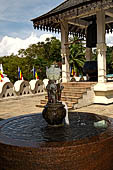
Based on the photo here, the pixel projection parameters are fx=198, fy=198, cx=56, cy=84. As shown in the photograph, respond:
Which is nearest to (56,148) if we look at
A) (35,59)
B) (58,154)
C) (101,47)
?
(58,154)

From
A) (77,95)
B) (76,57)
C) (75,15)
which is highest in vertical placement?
(75,15)

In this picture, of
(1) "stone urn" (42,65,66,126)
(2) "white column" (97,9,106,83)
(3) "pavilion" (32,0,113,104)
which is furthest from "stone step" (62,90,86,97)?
(1) "stone urn" (42,65,66,126)

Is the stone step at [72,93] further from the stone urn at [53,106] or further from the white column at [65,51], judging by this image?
the stone urn at [53,106]

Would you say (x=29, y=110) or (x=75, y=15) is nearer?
(x=29, y=110)

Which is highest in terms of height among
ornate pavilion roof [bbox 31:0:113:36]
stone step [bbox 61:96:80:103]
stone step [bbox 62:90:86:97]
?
ornate pavilion roof [bbox 31:0:113:36]

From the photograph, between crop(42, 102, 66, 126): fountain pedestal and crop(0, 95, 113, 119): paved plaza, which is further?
crop(0, 95, 113, 119): paved plaza

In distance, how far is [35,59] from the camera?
30.1 metres

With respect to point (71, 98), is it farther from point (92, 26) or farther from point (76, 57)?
point (76, 57)

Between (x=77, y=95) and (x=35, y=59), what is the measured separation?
2154 centimetres

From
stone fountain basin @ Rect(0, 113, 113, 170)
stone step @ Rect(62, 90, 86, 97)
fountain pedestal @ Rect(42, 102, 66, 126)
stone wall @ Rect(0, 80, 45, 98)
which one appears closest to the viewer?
stone fountain basin @ Rect(0, 113, 113, 170)

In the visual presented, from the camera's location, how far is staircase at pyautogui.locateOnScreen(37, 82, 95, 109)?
899 centimetres

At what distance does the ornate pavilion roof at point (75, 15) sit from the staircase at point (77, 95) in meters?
3.55

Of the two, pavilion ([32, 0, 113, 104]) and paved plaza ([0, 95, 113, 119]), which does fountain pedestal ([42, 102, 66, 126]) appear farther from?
pavilion ([32, 0, 113, 104])

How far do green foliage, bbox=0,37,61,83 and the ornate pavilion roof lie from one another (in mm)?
16199
